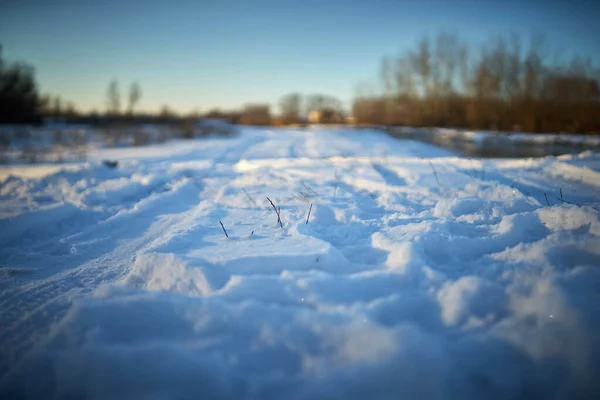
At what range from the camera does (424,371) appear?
1.21 metres

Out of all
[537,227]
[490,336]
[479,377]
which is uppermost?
[537,227]

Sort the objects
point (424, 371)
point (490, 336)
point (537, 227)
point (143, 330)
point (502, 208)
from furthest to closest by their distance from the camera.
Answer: point (502, 208) < point (537, 227) < point (143, 330) < point (490, 336) < point (424, 371)

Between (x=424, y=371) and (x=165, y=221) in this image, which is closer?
(x=424, y=371)

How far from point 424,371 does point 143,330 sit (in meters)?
1.26

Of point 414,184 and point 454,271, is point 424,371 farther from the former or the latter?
point 414,184

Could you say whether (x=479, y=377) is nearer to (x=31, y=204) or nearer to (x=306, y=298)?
(x=306, y=298)

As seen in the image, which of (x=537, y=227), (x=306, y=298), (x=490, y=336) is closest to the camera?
(x=490, y=336)

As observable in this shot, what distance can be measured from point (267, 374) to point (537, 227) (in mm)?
2239

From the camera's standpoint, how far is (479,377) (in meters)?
1.24

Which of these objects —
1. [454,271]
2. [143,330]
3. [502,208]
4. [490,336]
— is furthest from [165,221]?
[502,208]

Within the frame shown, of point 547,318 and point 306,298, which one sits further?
point 306,298

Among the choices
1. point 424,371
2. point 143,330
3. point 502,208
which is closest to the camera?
point 424,371

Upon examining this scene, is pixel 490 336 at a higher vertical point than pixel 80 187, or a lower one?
lower

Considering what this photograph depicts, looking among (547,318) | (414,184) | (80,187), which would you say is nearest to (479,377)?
(547,318)
